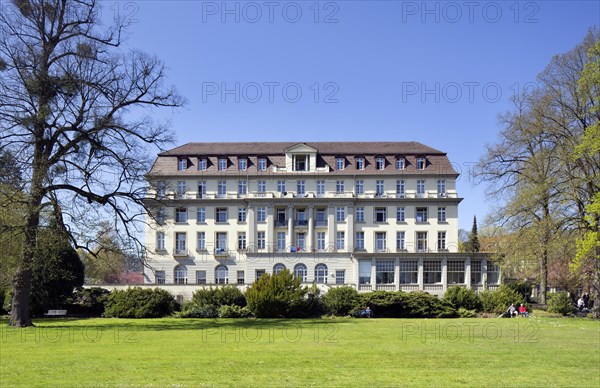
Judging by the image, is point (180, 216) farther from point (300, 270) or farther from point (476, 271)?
point (476, 271)

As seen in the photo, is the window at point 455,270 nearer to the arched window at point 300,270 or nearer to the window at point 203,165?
the arched window at point 300,270

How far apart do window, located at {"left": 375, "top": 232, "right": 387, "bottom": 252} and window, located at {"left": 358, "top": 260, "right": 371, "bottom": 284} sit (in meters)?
4.05

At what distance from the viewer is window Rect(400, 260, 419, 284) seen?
59438 millimetres

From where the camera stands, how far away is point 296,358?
15.9 m

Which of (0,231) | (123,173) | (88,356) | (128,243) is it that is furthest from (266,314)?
(88,356)

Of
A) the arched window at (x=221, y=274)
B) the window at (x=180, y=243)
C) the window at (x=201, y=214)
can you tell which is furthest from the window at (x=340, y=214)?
the window at (x=180, y=243)

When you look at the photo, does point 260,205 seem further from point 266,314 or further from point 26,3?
point 26,3

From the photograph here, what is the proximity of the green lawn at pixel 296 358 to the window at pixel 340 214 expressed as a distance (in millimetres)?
38262

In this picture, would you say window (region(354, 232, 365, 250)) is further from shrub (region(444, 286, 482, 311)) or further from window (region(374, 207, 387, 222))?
shrub (region(444, 286, 482, 311))

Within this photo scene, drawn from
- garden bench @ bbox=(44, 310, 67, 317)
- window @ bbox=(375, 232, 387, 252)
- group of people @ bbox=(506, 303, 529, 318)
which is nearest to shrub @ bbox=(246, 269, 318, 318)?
garden bench @ bbox=(44, 310, 67, 317)

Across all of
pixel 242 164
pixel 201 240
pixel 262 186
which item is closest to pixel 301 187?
pixel 262 186

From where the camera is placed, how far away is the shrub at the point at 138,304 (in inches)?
1444

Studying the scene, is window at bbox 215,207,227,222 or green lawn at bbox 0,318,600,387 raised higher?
window at bbox 215,207,227,222

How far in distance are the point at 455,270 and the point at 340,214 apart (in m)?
13.9
